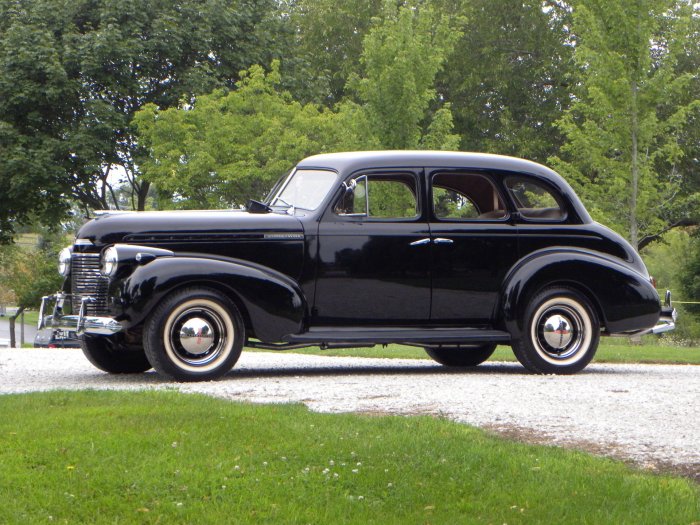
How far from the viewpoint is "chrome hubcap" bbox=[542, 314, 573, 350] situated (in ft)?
36.2

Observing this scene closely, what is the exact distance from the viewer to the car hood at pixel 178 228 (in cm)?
1017

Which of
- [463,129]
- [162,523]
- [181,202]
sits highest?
[463,129]

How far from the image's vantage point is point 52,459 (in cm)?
627

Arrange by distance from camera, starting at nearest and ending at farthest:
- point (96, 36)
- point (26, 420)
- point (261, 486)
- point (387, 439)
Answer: point (261, 486) → point (387, 439) → point (26, 420) → point (96, 36)

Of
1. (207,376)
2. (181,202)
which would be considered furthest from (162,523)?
(181,202)

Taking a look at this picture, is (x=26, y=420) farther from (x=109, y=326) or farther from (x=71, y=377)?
(x=71, y=377)

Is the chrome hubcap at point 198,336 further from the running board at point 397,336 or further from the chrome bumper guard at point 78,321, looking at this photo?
the running board at point 397,336

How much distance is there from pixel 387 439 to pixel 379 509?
3.79ft

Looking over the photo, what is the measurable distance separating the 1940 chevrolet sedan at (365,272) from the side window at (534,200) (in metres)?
0.02

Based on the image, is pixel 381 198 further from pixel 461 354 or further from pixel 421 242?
pixel 461 354

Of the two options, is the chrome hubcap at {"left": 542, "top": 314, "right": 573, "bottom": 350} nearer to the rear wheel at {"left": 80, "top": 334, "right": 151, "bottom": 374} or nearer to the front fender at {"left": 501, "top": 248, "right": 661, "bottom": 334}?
the front fender at {"left": 501, "top": 248, "right": 661, "bottom": 334}

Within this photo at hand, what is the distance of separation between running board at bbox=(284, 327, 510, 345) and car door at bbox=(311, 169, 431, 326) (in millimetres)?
81

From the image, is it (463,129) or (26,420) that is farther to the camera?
(463,129)

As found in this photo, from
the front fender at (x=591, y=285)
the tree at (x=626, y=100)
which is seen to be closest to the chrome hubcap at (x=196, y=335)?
the front fender at (x=591, y=285)
